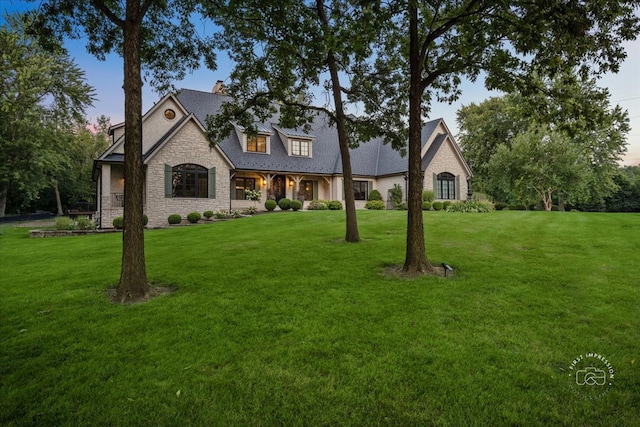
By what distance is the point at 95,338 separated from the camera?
4.01 metres

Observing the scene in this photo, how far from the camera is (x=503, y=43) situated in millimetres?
7102

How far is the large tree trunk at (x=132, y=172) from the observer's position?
215 inches

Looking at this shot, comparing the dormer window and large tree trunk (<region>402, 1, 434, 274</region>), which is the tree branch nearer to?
large tree trunk (<region>402, 1, 434, 274</region>)

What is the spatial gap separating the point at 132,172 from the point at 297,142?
20.4m

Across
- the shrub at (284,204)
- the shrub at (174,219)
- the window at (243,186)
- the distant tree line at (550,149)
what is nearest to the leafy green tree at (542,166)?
the distant tree line at (550,149)

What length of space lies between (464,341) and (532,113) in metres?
6.27

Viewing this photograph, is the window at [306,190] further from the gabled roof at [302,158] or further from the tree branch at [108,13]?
the tree branch at [108,13]

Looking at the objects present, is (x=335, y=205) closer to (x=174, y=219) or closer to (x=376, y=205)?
(x=376, y=205)

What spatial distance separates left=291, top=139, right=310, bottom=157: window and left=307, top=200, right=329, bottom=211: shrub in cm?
402

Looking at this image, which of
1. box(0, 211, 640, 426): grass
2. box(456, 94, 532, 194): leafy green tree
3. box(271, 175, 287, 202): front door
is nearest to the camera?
box(0, 211, 640, 426): grass

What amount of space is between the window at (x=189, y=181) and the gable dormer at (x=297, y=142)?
7.26 metres

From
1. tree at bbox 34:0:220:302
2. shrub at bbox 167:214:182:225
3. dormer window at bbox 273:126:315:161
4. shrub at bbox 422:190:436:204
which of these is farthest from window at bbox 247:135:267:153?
tree at bbox 34:0:220:302

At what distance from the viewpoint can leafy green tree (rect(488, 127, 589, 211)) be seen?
25.6m

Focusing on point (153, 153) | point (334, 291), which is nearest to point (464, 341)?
point (334, 291)
